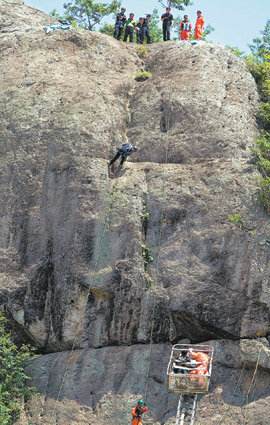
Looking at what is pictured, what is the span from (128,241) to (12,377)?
17.6 feet

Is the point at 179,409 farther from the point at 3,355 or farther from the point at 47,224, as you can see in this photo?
the point at 47,224

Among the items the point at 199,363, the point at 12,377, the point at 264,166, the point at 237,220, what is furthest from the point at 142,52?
the point at 199,363

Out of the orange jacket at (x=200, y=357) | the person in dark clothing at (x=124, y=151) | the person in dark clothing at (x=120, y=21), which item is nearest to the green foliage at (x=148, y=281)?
the orange jacket at (x=200, y=357)

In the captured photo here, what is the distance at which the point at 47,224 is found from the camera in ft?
77.7

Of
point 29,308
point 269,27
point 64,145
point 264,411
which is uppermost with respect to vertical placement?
point 269,27

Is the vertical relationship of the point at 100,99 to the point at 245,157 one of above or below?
above

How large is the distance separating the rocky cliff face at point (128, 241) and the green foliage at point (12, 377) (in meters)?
0.55

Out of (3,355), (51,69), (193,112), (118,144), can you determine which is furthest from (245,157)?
(3,355)

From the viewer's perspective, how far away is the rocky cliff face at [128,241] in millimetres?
21766

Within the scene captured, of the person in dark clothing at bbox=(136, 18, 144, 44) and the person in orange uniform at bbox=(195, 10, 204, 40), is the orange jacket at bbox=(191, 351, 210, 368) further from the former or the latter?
the person in dark clothing at bbox=(136, 18, 144, 44)

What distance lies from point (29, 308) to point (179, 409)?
5.92 meters

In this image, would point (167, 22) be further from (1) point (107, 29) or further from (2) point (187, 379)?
(2) point (187, 379)

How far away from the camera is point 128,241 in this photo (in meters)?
23.1

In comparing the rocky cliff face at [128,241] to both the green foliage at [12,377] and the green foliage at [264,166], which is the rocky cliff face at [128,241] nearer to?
the green foliage at [264,166]
